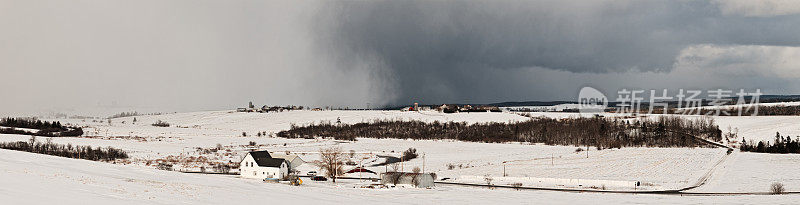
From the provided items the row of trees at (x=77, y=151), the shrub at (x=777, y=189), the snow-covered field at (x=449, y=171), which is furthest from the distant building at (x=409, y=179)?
the row of trees at (x=77, y=151)

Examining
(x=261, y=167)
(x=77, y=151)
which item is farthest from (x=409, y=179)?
(x=77, y=151)

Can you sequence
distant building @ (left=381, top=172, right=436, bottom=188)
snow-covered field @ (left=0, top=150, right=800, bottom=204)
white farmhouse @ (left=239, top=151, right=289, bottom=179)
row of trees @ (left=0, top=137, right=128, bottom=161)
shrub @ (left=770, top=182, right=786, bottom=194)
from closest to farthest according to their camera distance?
1. snow-covered field @ (left=0, top=150, right=800, bottom=204)
2. shrub @ (left=770, top=182, right=786, bottom=194)
3. distant building @ (left=381, top=172, right=436, bottom=188)
4. white farmhouse @ (left=239, top=151, right=289, bottom=179)
5. row of trees @ (left=0, top=137, right=128, bottom=161)

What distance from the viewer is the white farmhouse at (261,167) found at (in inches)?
3319

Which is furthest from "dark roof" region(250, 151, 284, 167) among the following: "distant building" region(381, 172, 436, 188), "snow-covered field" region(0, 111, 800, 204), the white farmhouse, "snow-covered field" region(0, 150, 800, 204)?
"snow-covered field" region(0, 150, 800, 204)

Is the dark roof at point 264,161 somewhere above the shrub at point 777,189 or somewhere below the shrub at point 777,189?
above

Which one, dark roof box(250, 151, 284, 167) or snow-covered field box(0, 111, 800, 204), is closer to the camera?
snow-covered field box(0, 111, 800, 204)

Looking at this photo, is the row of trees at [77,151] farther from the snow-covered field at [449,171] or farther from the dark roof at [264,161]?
the dark roof at [264,161]

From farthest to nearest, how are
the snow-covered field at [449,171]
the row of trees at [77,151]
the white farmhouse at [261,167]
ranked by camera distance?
the row of trees at [77,151]
the white farmhouse at [261,167]
the snow-covered field at [449,171]

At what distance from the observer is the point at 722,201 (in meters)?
58.0

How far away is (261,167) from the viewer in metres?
84.8

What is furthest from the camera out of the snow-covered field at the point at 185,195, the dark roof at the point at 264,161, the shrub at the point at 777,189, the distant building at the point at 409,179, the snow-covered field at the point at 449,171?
the dark roof at the point at 264,161

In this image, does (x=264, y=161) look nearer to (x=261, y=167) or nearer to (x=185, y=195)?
(x=261, y=167)

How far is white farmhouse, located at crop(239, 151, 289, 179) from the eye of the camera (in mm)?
84312

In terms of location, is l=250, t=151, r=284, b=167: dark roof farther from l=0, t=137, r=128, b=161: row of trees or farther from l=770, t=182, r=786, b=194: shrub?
l=770, t=182, r=786, b=194: shrub
